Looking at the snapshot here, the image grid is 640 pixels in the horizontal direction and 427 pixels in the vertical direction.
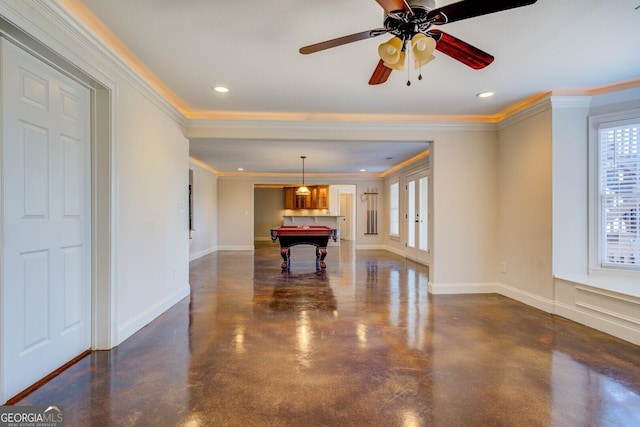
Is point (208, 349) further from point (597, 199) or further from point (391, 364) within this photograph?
point (597, 199)

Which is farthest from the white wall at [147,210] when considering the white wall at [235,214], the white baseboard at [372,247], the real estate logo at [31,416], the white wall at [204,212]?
the white baseboard at [372,247]

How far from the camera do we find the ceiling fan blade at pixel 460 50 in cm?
177

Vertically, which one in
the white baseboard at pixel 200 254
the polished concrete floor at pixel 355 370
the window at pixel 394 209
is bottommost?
the polished concrete floor at pixel 355 370

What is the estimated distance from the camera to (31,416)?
1.69 meters

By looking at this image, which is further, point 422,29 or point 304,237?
point 304,237

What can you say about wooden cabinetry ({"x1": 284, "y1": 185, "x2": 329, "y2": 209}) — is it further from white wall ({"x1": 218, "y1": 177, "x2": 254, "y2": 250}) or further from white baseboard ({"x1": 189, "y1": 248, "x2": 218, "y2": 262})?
white baseboard ({"x1": 189, "y1": 248, "x2": 218, "y2": 262})

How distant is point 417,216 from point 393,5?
20.3ft

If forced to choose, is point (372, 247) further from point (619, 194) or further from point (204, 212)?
point (619, 194)

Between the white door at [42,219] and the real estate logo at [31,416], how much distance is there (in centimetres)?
16

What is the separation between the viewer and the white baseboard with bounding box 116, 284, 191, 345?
2.69 m

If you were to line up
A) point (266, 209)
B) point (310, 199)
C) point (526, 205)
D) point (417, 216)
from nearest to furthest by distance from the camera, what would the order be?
point (526, 205) < point (417, 216) < point (310, 199) < point (266, 209)

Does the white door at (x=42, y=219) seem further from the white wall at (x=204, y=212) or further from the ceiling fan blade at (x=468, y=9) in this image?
the white wall at (x=204, y=212)

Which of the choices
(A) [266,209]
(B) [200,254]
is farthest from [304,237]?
(A) [266,209]

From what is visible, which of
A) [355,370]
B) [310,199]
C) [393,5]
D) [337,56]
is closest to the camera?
[393,5]
